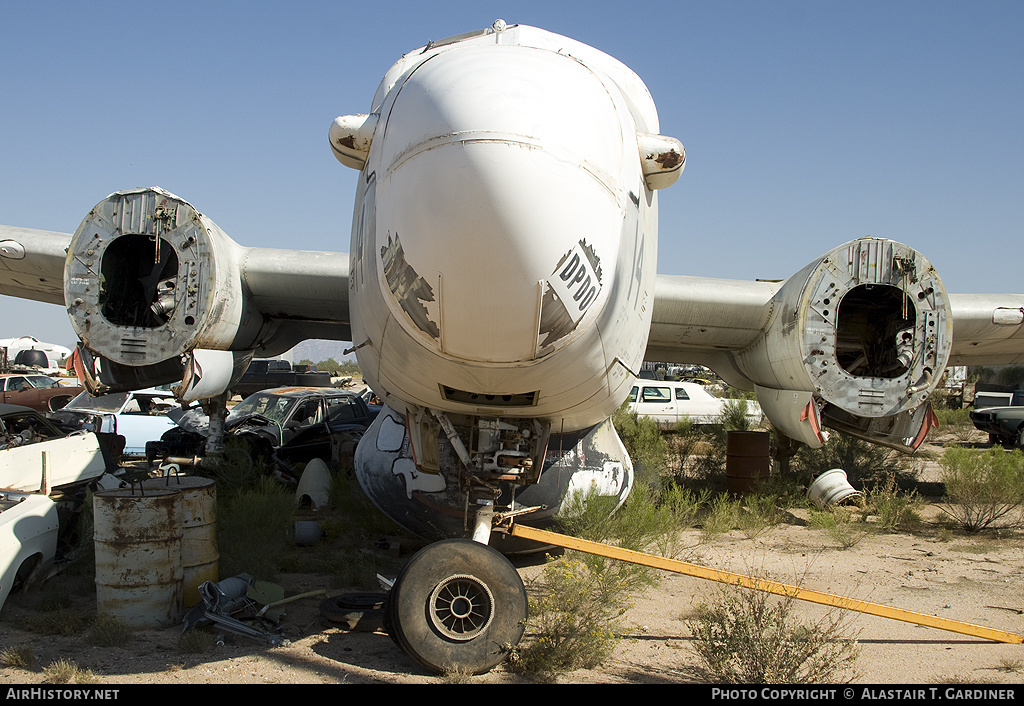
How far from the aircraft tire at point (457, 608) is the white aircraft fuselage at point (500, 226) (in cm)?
97

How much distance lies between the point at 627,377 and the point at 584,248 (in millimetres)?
1420

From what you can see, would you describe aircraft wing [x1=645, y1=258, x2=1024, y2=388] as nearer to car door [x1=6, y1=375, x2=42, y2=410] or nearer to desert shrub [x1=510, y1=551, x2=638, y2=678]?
desert shrub [x1=510, y1=551, x2=638, y2=678]

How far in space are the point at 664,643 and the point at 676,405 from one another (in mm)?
15232

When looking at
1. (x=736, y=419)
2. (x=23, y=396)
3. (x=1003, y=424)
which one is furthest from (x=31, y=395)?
(x=1003, y=424)

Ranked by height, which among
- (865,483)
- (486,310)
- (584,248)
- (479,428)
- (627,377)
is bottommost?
(865,483)

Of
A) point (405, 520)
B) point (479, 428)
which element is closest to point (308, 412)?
point (405, 520)

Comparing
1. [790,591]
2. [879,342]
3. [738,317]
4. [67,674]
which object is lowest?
[67,674]

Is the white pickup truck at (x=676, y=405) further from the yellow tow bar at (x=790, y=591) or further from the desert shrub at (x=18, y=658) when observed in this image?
the desert shrub at (x=18, y=658)

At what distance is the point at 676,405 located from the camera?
19.6 m

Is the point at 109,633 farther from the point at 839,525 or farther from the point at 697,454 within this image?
the point at 697,454

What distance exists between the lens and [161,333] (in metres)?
6.15

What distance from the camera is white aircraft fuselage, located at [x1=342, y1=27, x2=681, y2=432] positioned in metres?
2.97

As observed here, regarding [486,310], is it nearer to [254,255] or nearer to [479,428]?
[479,428]

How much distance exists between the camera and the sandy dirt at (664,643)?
412cm
